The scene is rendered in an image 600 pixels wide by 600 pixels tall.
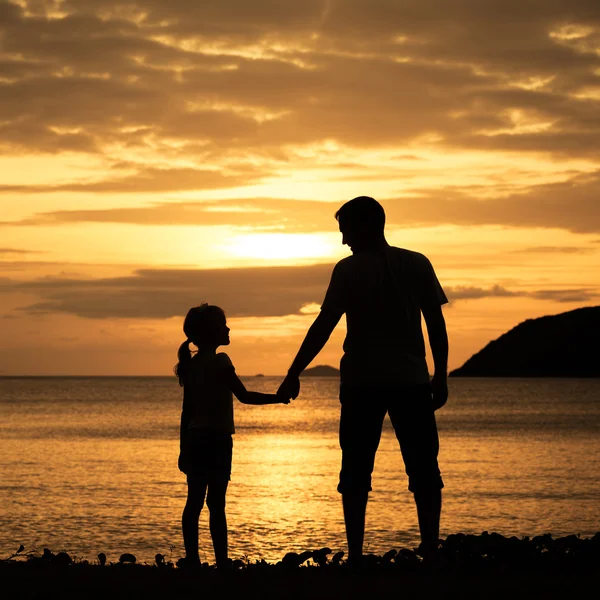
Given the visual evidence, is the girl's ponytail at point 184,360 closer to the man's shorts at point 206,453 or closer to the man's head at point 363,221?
the man's shorts at point 206,453

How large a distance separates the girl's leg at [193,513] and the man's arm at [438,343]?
215 cm

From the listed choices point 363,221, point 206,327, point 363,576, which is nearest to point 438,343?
point 363,221

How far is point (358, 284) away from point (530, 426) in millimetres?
75349

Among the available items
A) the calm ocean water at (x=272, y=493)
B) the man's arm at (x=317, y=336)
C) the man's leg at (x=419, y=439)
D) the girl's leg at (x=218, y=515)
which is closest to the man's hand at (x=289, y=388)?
the man's arm at (x=317, y=336)

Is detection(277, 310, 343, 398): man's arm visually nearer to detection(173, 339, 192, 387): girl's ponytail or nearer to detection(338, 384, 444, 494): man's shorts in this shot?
detection(338, 384, 444, 494): man's shorts

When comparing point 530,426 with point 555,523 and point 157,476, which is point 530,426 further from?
point 555,523

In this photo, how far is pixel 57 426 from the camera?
74.0 m

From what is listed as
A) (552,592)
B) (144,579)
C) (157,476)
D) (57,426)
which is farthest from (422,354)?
(57,426)

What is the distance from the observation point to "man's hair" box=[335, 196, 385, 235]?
6.53 meters

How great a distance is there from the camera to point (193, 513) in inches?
301

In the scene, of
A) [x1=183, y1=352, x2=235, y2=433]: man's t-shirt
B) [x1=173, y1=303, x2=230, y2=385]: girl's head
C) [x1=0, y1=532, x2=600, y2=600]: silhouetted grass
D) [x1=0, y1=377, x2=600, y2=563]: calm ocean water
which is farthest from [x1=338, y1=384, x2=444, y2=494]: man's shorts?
[x1=0, y1=377, x2=600, y2=563]: calm ocean water

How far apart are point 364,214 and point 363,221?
0.05 m

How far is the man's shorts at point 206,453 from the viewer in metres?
7.48

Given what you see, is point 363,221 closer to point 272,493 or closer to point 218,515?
point 218,515
